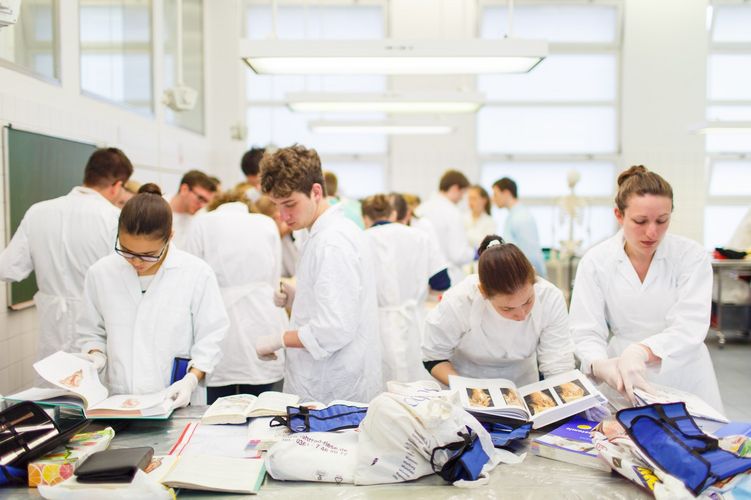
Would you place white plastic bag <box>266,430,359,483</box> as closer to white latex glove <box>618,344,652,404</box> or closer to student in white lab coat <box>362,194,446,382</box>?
white latex glove <box>618,344,652,404</box>

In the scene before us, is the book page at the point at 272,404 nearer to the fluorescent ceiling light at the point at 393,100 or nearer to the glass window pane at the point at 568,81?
the fluorescent ceiling light at the point at 393,100

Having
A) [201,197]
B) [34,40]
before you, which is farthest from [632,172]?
[34,40]

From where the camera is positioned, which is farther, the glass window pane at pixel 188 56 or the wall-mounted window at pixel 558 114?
the wall-mounted window at pixel 558 114

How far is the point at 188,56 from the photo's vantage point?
7.12m

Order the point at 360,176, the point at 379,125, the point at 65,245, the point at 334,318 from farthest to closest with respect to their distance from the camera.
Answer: the point at 360,176, the point at 379,125, the point at 65,245, the point at 334,318

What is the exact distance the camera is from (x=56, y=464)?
156 cm

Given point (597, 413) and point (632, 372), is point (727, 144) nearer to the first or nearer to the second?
point (632, 372)

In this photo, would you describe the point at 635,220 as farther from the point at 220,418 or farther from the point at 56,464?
the point at 56,464

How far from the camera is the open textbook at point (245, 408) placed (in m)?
1.93

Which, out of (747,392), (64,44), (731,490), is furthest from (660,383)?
(64,44)

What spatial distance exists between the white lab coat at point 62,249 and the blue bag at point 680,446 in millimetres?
2452

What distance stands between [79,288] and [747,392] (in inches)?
180

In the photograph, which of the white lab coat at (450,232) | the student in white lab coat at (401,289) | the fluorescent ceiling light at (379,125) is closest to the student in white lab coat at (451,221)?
the white lab coat at (450,232)

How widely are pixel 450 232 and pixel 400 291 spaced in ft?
6.28
